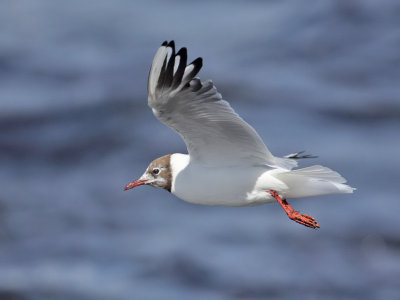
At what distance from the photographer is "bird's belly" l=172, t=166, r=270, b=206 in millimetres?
6746

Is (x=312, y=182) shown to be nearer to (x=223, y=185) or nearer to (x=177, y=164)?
(x=223, y=185)

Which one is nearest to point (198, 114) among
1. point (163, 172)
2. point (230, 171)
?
point (230, 171)

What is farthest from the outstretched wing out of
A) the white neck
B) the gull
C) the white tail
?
the white tail

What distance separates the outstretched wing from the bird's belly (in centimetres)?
9

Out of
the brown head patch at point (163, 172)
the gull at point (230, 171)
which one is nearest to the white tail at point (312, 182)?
the gull at point (230, 171)

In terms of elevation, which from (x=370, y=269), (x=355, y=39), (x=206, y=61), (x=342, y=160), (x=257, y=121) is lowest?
(x=370, y=269)

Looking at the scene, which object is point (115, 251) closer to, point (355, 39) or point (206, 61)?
point (206, 61)

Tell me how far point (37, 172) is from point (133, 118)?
114 inches

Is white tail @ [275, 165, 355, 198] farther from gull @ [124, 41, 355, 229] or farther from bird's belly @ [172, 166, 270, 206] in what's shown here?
bird's belly @ [172, 166, 270, 206]

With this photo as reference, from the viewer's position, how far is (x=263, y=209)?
18.0 metres

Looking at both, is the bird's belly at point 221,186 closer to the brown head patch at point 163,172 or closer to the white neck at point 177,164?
the white neck at point 177,164

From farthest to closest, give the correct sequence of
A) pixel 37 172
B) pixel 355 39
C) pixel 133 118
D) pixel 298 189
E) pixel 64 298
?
pixel 355 39
pixel 133 118
pixel 37 172
pixel 64 298
pixel 298 189

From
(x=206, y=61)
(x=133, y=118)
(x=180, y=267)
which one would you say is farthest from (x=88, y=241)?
(x=206, y=61)

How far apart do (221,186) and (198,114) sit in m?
0.64
